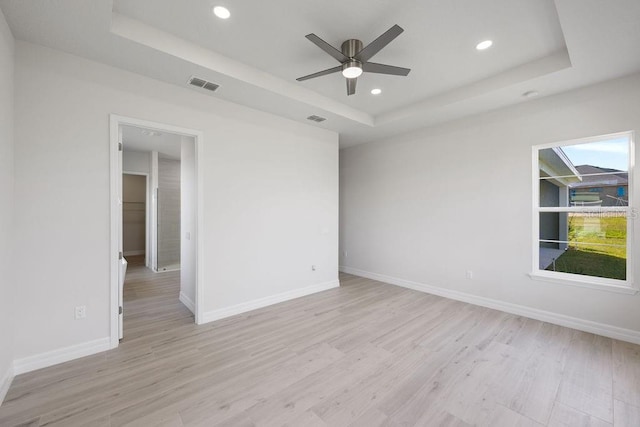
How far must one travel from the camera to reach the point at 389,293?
4613 mm

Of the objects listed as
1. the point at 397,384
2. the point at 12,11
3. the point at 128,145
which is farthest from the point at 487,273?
the point at 128,145

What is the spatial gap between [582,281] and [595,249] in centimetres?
43

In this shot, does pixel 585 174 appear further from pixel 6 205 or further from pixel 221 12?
pixel 6 205

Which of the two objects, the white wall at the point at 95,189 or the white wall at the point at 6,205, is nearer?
the white wall at the point at 6,205

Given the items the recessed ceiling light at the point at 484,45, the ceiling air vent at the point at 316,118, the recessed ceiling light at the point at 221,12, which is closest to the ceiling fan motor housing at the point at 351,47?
the recessed ceiling light at the point at 221,12

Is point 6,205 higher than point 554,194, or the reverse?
point 554,194

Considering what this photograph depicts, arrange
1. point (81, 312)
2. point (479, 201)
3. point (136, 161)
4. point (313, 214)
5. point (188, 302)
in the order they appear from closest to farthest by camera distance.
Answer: point (81, 312), point (188, 302), point (479, 201), point (313, 214), point (136, 161)

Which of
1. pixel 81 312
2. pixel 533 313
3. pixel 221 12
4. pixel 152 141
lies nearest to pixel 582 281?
pixel 533 313

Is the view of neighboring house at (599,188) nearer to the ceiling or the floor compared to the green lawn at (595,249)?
nearer to the ceiling

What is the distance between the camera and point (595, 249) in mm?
3273

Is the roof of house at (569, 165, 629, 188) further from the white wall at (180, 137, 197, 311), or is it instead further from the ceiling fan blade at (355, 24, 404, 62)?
the white wall at (180, 137, 197, 311)

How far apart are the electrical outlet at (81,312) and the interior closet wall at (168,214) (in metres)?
3.95

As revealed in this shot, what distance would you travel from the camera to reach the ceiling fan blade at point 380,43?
2016 millimetres

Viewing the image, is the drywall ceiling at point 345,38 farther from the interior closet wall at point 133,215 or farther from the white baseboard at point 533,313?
the interior closet wall at point 133,215
